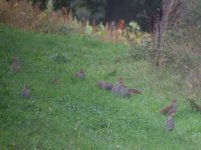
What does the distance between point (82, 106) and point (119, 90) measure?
131 centimetres

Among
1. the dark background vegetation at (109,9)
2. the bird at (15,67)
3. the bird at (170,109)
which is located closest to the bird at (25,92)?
the bird at (15,67)

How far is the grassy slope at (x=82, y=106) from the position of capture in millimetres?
7953

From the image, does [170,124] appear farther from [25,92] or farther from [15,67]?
[15,67]

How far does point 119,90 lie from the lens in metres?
10.8

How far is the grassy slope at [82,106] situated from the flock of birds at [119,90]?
11 centimetres

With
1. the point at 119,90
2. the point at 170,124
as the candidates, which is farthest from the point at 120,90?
the point at 170,124

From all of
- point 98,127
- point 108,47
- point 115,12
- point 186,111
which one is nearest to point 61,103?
point 98,127

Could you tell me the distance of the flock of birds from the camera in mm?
9391

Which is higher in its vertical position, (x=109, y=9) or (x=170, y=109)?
(x=109, y=9)

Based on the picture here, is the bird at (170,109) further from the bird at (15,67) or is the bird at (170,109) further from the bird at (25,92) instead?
the bird at (15,67)

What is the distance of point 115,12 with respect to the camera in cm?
3028

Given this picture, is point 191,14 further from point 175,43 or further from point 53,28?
point 53,28

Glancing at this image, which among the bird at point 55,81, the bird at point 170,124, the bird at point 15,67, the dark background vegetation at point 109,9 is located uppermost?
the dark background vegetation at point 109,9

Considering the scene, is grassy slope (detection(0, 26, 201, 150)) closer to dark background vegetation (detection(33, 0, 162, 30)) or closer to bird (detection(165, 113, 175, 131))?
bird (detection(165, 113, 175, 131))
